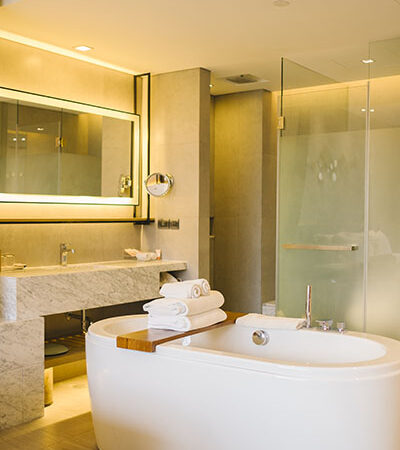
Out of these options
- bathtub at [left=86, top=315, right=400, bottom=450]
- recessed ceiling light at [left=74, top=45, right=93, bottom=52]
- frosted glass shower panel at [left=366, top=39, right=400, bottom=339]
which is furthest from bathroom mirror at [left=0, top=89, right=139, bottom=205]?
frosted glass shower panel at [left=366, top=39, right=400, bottom=339]

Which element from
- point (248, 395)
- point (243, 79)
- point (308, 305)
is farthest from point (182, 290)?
point (243, 79)

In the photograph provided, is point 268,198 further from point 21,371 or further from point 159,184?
point 21,371

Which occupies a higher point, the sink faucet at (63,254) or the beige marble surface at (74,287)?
the sink faucet at (63,254)

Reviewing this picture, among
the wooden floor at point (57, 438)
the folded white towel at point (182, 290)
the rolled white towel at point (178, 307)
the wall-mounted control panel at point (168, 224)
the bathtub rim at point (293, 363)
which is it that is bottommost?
the wooden floor at point (57, 438)

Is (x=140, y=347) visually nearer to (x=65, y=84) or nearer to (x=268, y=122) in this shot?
(x=65, y=84)

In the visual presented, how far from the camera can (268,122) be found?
6.03 m

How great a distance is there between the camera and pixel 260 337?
342 cm

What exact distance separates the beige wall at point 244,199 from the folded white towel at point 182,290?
2.71 metres

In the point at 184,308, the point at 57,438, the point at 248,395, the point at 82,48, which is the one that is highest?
the point at 82,48

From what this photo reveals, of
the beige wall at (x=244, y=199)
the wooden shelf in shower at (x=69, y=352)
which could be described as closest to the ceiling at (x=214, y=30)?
the beige wall at (x=244, y=199)

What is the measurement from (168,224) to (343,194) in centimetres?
163

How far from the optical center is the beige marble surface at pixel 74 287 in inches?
144

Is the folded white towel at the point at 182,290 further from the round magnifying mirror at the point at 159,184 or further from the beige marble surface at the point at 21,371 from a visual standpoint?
the round magnifying mirror at the point at 159,184

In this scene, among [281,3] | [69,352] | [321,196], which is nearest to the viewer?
[281,3]
